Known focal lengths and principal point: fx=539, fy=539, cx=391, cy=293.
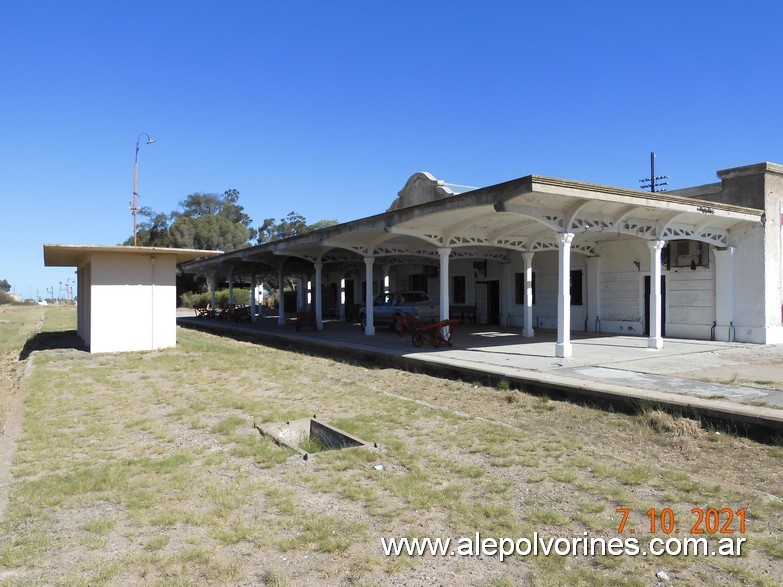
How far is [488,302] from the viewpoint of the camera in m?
23.0

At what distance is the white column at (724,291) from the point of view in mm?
15070

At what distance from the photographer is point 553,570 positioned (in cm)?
332

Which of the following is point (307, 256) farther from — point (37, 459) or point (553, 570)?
point (553, 570)

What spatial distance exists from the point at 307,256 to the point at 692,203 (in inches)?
552

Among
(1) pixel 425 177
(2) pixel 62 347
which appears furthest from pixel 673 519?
(1) pixel 425 177

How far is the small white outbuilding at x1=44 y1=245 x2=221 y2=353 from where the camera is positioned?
1438 cm

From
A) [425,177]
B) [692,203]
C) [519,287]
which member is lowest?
[519,287]

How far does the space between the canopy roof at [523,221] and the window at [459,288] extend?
11.0ft

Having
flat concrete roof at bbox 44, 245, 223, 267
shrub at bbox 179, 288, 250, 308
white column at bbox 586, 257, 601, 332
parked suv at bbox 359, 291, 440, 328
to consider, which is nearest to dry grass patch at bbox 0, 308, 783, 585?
flat concrete roof at bbox 44, 245, 223, 267

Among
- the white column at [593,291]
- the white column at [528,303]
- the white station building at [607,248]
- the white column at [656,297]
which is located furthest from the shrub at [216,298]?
the white column at [656,297]

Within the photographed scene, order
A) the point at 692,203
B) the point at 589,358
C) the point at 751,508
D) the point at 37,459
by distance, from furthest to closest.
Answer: the point at 692,203 < the point at 589,358 < the point at 37,459 < the point at 751,508

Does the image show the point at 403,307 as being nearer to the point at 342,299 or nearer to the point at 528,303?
the point at 528,303

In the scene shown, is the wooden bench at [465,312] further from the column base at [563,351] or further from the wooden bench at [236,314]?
the column base at [563,351]

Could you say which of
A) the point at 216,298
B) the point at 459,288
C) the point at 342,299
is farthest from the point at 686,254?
the point at 216,298
